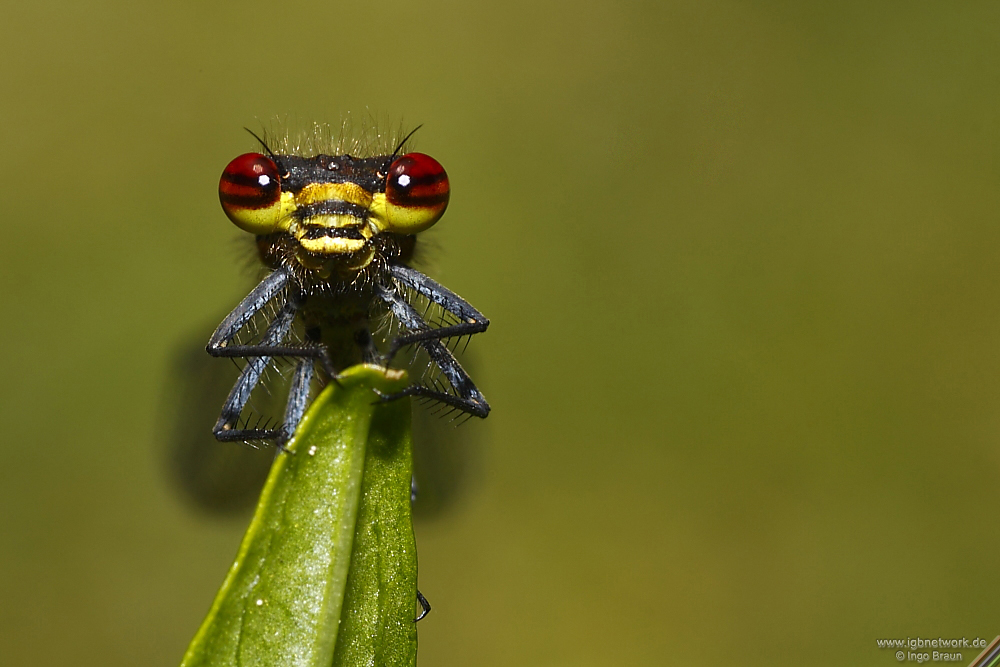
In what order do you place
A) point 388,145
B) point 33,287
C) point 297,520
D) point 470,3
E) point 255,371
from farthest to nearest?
1. point 470,3
2. point 33,287
3. point 388,145
4. point 255,371
5. point 297,520

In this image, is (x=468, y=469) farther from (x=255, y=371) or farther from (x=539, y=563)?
(x=255, y=371)

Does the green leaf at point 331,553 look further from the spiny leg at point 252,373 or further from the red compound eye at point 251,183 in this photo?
the spiny leg at point 252,373

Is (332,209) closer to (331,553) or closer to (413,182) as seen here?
(413,182)

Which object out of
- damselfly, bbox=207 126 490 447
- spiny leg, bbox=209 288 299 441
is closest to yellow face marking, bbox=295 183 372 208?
damselfly, bbox=207 126 490 447

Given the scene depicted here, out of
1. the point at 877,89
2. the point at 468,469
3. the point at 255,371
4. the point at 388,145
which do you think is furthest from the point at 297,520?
the point at 877,89

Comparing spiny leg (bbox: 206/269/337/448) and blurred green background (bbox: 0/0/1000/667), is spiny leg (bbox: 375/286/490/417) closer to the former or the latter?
spiny leg (bbox: 206/269/337/448)
